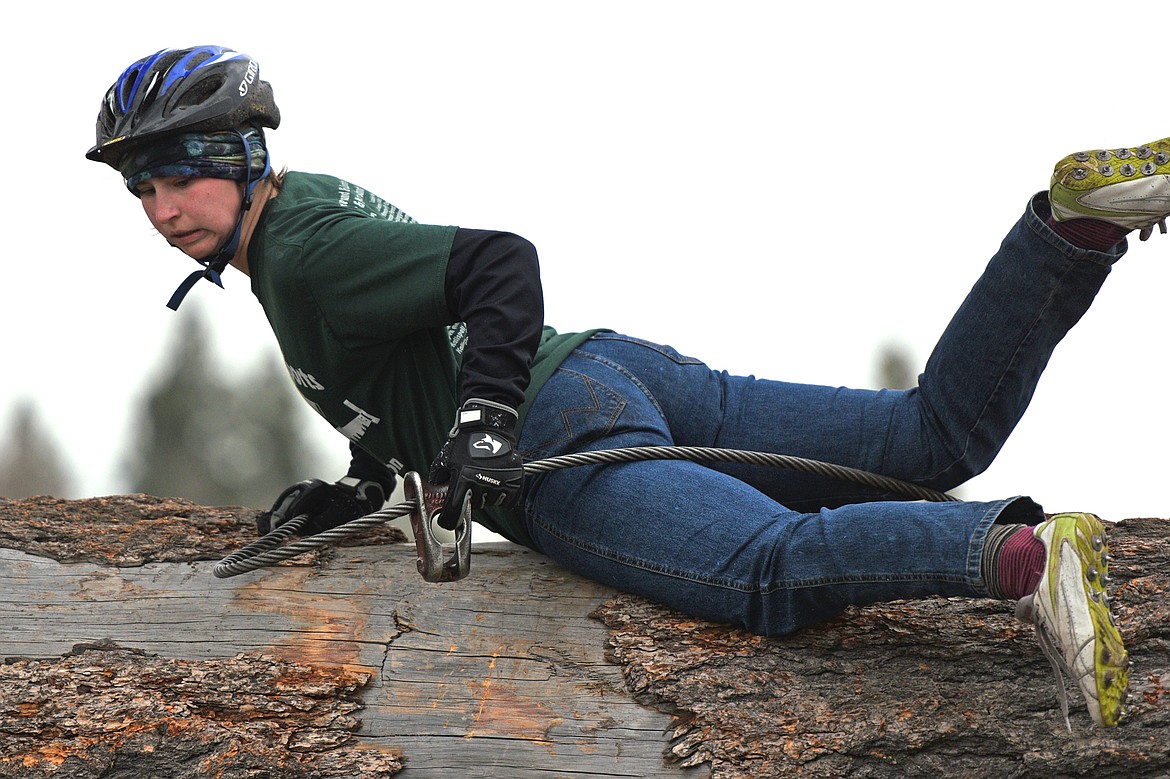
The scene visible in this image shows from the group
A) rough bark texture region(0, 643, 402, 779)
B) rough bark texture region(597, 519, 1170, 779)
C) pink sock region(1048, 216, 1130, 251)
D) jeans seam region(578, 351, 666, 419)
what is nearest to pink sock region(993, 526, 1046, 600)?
rough bark texture region(597, 519, 1170, 779)

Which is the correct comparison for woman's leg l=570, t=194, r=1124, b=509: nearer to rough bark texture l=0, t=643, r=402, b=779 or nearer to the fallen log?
the fallen log

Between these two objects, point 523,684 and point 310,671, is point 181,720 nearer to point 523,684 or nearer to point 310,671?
point 310,671

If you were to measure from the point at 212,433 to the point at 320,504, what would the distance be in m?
30.2

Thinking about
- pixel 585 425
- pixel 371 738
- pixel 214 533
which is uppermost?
pixel 585 425

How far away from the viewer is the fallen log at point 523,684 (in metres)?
2.78

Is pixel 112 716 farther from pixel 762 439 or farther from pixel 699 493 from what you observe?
pixel 762 439

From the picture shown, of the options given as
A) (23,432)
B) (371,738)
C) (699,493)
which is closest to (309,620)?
(371,738)

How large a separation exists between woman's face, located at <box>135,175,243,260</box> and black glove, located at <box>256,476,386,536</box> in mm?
816

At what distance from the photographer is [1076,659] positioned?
2389 millimetres

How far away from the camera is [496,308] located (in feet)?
9.79

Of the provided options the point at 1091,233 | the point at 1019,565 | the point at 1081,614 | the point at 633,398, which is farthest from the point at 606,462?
the point at 1091,233

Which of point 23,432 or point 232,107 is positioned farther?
point 23,432

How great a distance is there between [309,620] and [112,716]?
0.54m

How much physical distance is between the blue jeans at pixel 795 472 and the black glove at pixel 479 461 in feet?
0.91
